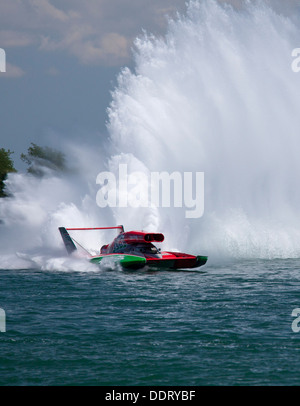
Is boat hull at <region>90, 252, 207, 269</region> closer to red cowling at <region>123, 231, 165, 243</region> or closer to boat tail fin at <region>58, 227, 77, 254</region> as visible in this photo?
red cowling at <region>123, 231, 165, 243</region>

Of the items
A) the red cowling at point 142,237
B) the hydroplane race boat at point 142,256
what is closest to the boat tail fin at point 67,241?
the hydroplane race boat at point 142,256

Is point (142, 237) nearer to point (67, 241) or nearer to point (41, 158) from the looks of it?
point (67, 241)

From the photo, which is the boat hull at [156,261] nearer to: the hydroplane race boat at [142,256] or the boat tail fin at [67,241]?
the hydroplane race boat at [142,256]

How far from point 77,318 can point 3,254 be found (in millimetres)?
19423

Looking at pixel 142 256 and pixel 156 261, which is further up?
pixel 142 256

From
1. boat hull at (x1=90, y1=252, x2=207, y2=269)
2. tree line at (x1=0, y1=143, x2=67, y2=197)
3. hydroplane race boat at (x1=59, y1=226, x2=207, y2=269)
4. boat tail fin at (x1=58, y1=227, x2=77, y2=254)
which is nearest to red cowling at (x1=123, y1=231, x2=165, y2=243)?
hydroplane race boat at (x1=59, y1=226, x2=207, y2=269)

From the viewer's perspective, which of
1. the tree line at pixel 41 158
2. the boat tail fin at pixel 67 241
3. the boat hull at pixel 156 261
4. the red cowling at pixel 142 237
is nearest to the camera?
the boat hull at pixel 156 261

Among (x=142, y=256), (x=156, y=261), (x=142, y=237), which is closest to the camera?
(x=156, y=261)

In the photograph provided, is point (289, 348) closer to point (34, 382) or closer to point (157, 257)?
point (34, 382)

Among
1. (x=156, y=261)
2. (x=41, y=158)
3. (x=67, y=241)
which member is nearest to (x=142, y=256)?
(x=156, y=261)

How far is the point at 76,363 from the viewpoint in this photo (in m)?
16.1

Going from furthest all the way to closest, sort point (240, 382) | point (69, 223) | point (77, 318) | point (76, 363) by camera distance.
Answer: point (69, 223)
point (77, 318)
point (76, 363)
point (240, 382)
